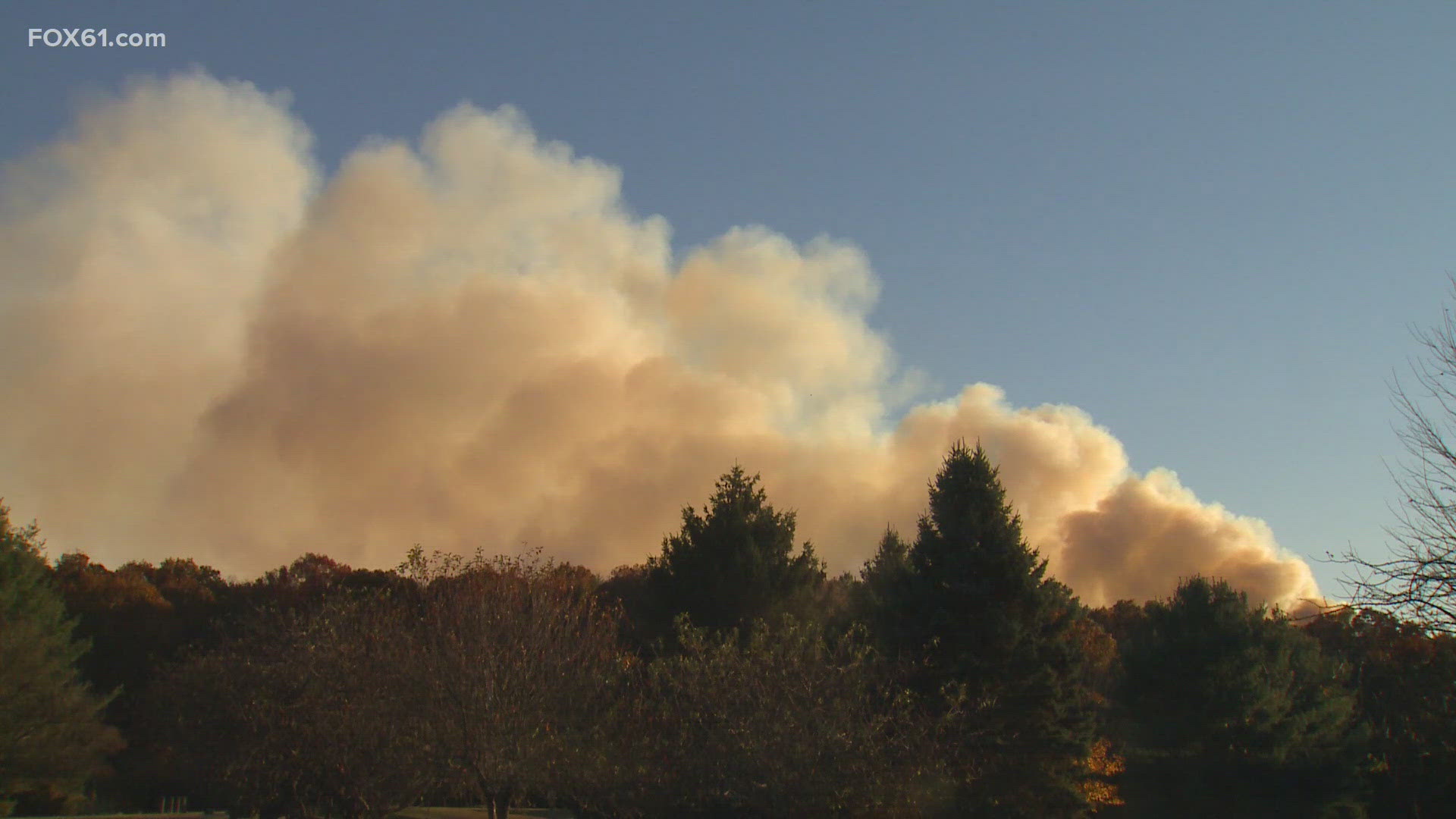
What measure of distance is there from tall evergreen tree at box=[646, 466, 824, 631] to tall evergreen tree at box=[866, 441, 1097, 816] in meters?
6.58

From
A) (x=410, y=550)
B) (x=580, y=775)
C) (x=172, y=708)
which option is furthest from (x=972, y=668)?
(x=172, y=708)

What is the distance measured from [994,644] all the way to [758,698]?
11.2 m

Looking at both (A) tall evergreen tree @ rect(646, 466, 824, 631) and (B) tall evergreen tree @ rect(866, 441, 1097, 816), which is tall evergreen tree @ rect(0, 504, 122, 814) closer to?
(A) tall evergreen tree @ rect(646, 466, 824, 631)

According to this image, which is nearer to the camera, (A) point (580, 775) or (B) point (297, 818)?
(A) point (580, 775)

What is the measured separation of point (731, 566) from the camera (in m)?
44.8

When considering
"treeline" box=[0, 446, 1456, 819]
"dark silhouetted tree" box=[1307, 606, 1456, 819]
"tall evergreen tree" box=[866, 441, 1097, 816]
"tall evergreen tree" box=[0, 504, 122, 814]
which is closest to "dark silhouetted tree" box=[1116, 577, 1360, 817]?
"treeline" box=[0, 446, 1456, 819]

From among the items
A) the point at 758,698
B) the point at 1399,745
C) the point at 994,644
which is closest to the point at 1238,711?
the point at 1399,745

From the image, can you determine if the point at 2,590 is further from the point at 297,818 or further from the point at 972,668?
the point at 972,668

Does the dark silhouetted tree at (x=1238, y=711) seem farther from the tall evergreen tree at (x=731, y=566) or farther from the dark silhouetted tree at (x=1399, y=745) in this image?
the tall evergreen tree at (x=731, y=566)

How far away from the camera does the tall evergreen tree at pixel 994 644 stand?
118ft

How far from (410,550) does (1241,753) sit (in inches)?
1463

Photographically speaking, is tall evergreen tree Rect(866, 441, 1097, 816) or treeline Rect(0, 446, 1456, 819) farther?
tall evergreen tree Rect(866, 441, 1097, 816)

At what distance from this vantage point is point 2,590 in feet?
175

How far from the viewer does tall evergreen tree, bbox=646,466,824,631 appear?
44469mm
